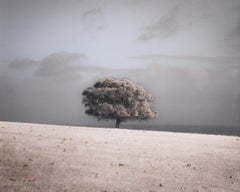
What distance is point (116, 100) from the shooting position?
4666 cm

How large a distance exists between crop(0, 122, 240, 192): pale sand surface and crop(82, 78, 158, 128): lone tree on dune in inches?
941

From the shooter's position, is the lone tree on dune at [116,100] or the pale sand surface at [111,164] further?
the lone tree on dune at [116,100]

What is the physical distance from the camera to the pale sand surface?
12594 mm

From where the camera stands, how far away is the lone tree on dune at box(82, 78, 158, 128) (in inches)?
1811

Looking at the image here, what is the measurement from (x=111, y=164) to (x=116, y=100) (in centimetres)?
3132

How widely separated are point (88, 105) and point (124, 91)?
5244 millimetres

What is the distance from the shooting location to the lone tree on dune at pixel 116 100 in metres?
46.0

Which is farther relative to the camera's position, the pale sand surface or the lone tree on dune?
the lone tree on dune

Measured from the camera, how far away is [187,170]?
15516 mm

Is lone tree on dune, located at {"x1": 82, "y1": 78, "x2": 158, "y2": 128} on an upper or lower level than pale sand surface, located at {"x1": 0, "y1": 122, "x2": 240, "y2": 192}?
upper

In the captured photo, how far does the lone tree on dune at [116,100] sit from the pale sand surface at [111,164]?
2391 centimetres

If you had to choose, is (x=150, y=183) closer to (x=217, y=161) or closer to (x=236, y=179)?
(x=236, y=179)

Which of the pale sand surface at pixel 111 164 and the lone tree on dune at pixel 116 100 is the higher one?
the lone tree on dune at pixel 116 100

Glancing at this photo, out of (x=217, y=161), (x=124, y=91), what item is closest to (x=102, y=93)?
(x=124, y=91)
